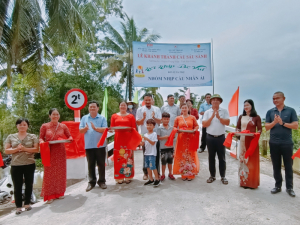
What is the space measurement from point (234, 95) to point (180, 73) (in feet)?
4.84

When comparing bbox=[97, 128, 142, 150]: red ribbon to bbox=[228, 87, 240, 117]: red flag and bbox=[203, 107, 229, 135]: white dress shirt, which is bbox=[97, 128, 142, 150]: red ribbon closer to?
bbox=[203, 107, 229, 135]: white dress shirt

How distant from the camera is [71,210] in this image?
3385 mm

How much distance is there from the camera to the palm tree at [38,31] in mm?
8211

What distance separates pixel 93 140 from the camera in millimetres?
4176

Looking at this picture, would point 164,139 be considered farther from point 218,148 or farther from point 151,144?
point 218,148

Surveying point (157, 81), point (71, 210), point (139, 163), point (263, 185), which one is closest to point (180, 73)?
point (157, 81)

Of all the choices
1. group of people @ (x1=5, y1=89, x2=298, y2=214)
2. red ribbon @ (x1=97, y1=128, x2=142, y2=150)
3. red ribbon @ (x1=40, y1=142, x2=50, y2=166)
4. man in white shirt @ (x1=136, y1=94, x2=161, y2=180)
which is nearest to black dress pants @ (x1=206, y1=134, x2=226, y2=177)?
group of people @ (x1=5, y1=89, x2=298, y2=214)

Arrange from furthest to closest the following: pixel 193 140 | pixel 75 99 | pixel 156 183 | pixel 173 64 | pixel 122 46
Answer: pixel 122 46 → pixel 173 64 → pixel 75 99 → pixel 193 140 → pixel 156 183

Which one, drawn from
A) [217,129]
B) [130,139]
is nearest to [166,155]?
[130,139]

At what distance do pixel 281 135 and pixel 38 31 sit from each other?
9925mm

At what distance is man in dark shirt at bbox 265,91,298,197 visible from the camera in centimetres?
363

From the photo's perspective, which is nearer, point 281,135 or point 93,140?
point 281,135

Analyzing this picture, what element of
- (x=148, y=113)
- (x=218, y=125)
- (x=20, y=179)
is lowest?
(x=20, y=179)

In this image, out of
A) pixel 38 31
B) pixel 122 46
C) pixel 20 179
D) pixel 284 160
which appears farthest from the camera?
pixel 122 46
